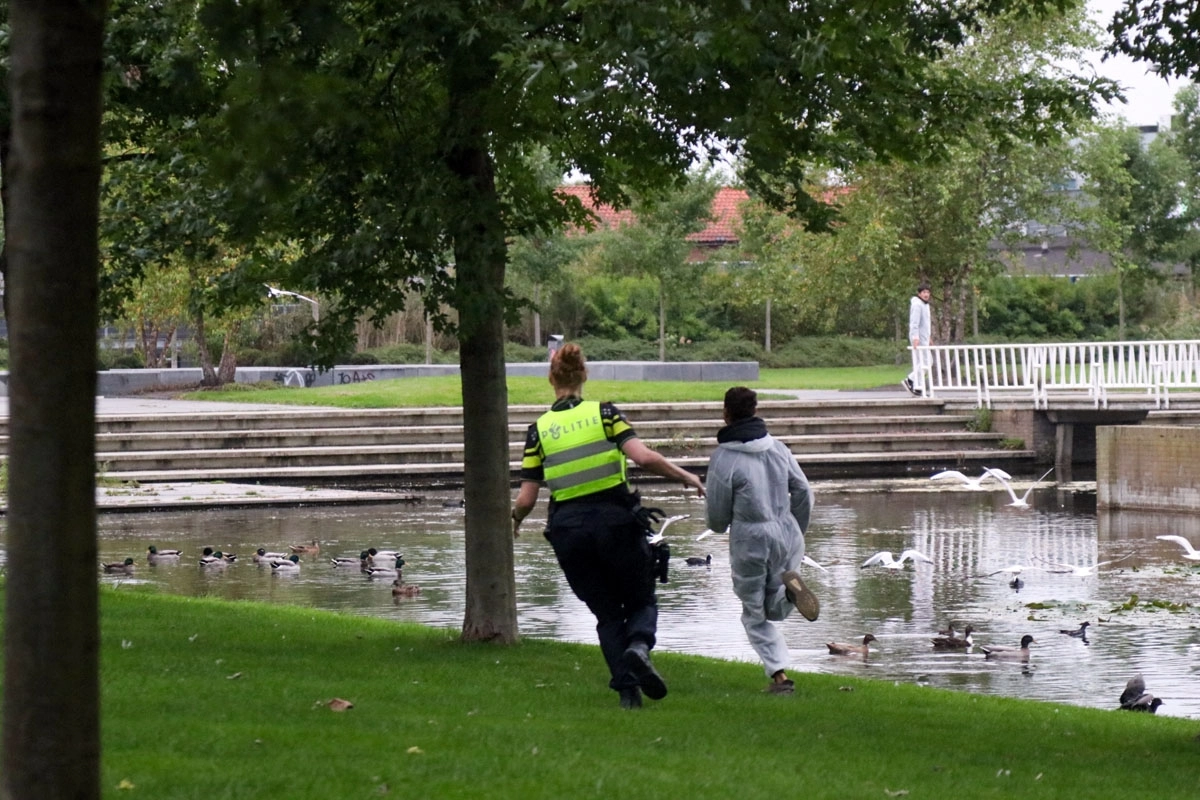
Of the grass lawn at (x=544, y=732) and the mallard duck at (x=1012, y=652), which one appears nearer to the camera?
the grass lawn at (x=544, y=732)

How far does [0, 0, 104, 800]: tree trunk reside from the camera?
4.07 metres

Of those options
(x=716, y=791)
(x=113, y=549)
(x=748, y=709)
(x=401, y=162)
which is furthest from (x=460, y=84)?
(x=113, y=549)

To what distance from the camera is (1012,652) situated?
449 inches

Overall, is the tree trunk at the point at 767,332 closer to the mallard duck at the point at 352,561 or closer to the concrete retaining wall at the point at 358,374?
the concrete retaining wall at the point at 358,374

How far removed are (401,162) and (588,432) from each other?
217 centimetres

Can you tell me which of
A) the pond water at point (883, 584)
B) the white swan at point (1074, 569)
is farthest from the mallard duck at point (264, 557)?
the white swan at point (1074, 569)

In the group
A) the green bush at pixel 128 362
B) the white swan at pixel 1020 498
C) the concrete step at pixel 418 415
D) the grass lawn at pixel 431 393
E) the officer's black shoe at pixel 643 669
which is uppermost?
the green bush at pixel 128 362

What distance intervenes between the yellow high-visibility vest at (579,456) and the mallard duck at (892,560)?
9391 mm

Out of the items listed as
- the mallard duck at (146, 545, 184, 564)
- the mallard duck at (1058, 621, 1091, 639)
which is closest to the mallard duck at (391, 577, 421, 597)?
the mallard duck at (146, 545, 184, 564)

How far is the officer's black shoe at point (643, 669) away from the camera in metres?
7.49

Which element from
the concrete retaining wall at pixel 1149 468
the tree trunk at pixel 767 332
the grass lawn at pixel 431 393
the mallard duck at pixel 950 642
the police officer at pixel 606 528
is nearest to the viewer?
the police officer at pixel 606 528

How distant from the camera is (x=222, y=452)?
26469 millimetres

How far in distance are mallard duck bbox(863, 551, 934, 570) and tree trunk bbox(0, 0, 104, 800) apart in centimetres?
1294

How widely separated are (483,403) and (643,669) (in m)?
2.46
